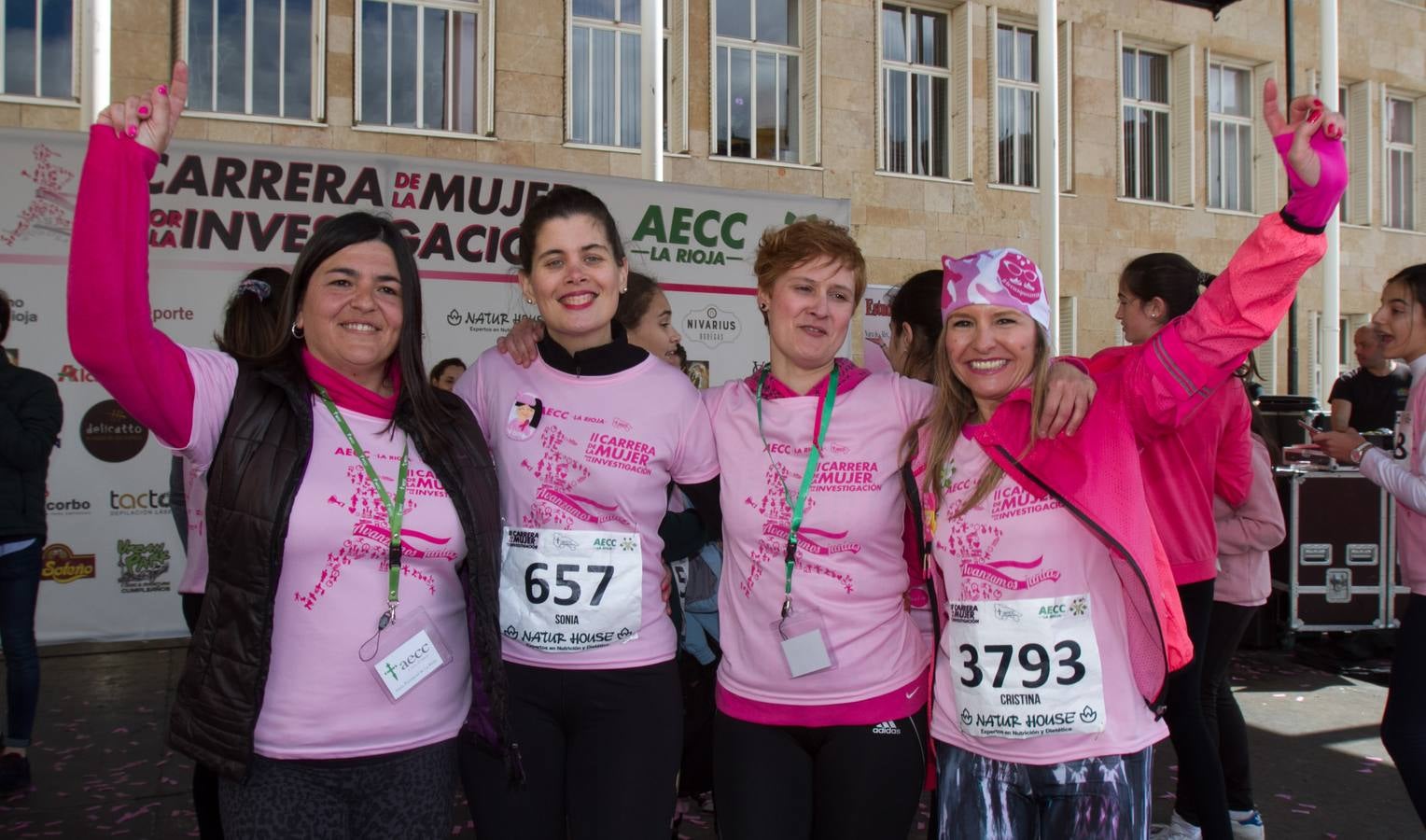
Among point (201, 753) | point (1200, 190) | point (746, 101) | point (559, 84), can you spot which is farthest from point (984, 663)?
point (1200, 190)

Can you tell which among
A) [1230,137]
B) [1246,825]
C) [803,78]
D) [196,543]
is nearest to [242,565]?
[196,543]

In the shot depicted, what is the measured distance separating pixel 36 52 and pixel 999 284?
402 inches

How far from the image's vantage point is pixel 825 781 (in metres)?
2.02

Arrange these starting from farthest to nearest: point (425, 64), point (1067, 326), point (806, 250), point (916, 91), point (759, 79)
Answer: point (1067, 326), point (916, 91), point (759, 79), point (425, 64), point (806, 250)

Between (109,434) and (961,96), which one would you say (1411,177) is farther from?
(109,434)

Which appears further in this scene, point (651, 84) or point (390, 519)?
point (651, 84)

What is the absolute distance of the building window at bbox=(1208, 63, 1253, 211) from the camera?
1461 centimetres

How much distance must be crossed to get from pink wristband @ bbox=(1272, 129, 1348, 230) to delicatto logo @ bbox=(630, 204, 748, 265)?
5140mm

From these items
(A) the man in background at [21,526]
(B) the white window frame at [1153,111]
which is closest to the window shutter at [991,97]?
(B) the white window frame at [1153,111]

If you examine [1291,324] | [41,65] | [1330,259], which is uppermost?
[41,65]

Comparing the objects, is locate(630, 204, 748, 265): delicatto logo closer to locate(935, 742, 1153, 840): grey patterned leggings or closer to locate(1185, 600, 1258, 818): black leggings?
locate(1185, 600, 1258, 818): black leggings

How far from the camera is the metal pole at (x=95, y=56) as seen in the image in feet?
17.1

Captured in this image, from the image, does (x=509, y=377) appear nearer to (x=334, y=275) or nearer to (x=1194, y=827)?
(x=334, y=275)

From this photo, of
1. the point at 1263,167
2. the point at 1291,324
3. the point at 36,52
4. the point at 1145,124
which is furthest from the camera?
the point at 1263,167
